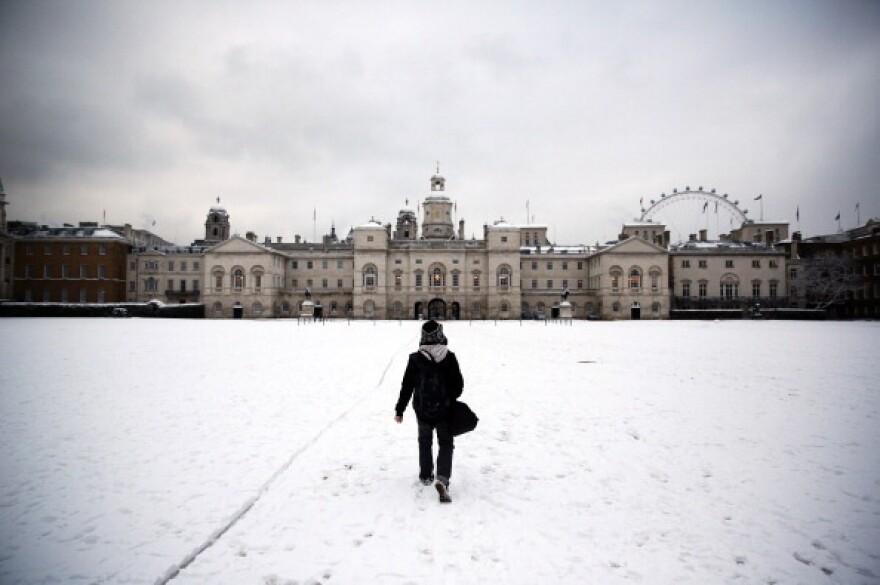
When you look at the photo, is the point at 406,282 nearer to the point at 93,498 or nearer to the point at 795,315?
the point at 795,315

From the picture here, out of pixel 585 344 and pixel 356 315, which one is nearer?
pixel 585 344

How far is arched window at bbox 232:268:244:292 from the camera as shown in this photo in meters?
68.5

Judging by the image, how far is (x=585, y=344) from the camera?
25500mm

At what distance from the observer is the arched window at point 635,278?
6744 centimetres

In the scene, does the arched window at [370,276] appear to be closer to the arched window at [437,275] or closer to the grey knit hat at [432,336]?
the arched window at [437,275]

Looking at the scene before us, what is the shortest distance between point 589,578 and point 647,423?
5629mm

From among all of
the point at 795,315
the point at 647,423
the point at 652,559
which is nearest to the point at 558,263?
the point at 795,315

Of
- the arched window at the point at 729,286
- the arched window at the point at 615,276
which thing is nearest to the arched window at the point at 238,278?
the arched window at the point at 615,276

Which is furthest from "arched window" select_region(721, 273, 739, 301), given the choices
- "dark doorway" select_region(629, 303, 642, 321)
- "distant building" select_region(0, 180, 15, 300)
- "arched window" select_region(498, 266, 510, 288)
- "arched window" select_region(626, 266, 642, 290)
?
"distant building" select_region(0, 180, 15, 300)

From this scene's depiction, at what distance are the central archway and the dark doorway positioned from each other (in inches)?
1036

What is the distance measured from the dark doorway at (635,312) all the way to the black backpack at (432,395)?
2615 inches

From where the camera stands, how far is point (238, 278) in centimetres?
6862

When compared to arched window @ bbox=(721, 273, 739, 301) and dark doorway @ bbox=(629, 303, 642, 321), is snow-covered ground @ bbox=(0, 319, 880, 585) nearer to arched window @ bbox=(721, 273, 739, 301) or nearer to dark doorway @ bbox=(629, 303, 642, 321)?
dark doorway @ bbox=(629, 303, 642, 321)

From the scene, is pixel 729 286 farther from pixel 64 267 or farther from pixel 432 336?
pixel 64 267
